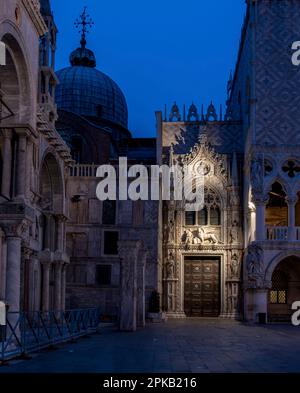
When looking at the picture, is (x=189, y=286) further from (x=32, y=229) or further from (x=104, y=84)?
(x=104, y=84)

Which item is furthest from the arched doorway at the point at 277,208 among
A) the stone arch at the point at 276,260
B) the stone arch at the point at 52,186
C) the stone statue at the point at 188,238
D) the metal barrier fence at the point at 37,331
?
the metal barrier fence at the point at 37,331

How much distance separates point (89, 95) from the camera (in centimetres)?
5409

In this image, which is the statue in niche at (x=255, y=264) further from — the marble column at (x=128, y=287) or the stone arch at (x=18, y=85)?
the stone arch at (x=18, y=85)

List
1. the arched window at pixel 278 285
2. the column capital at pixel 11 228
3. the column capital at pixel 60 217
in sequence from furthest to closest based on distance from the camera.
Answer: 1. the arched window at pixel 278 285
2. the column capital at pixel 60 217
3. the column capital at pixel 11 228

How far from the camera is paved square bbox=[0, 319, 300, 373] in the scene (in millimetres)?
13633

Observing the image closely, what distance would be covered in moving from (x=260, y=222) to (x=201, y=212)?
565cm

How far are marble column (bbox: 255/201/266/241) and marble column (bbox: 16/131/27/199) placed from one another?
1931cm

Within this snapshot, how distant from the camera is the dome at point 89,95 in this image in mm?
53531

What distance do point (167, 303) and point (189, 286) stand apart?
1.76m

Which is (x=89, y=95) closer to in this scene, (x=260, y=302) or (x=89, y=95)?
(x=89, y=95)

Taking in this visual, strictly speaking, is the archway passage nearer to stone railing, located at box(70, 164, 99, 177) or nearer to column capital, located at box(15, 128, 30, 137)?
stone railing, located at box(70, 164, 99, 177)

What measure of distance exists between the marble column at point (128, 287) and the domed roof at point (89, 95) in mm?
26937

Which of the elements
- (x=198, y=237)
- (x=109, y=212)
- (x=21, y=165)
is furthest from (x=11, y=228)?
(x=198, y=237)
